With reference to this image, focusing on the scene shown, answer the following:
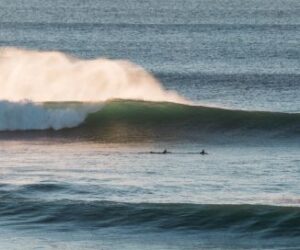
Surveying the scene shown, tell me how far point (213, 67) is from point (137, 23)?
134 ft

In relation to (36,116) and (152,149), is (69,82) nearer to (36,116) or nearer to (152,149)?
(36,116)

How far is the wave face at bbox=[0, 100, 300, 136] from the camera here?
44.3 m

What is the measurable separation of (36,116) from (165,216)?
15473mm

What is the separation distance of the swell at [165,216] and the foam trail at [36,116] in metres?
13.7

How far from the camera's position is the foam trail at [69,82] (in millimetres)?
48719

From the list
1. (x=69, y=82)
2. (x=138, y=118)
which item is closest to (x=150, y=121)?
(x=138, y=118)

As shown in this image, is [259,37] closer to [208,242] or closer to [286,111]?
[286,111]

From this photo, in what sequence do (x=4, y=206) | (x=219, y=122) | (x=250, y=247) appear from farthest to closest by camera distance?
(x=219, y=122)
(x=4, y=206)
(x=250, y=247)

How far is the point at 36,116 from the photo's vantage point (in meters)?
44.8

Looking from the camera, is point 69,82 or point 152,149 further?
point 69,82

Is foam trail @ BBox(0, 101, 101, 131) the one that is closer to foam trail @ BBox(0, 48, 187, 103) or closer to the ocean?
the ocean

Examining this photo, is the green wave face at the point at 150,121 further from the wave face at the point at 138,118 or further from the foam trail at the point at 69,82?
the foam trail at the point at 69,82

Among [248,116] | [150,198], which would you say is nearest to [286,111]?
[248,116]

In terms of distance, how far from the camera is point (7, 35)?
9556 cm
